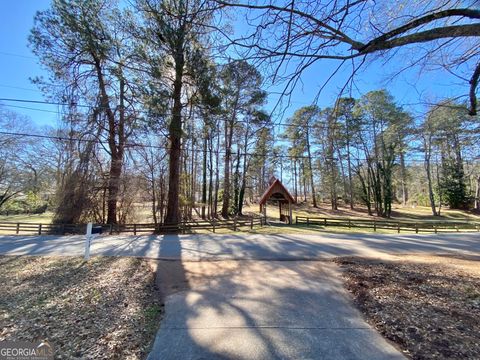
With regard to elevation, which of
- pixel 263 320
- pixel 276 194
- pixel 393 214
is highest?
pixel 276 194

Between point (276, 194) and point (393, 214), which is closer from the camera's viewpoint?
point (276, 194)

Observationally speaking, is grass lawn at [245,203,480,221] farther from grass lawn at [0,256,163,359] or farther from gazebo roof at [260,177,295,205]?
grass lawn at [0,256,163,359]

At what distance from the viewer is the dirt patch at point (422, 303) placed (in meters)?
2.67

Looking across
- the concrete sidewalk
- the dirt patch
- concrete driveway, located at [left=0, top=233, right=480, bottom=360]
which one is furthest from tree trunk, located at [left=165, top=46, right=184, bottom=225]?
the dirt patch

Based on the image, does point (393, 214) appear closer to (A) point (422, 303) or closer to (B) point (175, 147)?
(B) point (175, 147)

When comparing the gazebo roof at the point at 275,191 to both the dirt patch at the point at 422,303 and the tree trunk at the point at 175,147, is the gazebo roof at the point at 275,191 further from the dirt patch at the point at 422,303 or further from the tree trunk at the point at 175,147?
the dirt patch at the point at 422,303

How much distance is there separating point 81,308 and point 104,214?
1354 cm

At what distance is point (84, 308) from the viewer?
3584 mm

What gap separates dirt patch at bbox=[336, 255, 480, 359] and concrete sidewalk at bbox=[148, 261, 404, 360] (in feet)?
0.86

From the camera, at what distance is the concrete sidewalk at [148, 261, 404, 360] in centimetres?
262

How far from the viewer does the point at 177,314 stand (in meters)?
3.50

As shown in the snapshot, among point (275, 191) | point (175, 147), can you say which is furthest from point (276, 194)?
point (175, 147)

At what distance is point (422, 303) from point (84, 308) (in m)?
5.10

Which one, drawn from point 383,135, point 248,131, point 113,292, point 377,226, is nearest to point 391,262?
point 113,292
